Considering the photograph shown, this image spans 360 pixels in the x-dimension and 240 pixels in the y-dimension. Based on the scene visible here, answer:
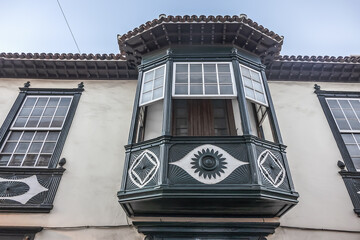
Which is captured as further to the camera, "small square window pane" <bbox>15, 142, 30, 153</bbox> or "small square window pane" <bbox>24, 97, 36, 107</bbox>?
"small square window pane" <bbox>24, 97, 36, 107</bbox>

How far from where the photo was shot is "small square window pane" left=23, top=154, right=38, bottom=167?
6117 millimetres

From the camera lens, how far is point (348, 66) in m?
7.50

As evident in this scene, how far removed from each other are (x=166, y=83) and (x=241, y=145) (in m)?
2.26

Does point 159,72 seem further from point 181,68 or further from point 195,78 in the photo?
point 195,78

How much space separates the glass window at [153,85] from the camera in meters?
5.87

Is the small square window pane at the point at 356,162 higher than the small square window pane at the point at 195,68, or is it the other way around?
the small square window pane at the point at 195,68

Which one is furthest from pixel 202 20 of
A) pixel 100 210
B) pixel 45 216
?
pixel 45 216

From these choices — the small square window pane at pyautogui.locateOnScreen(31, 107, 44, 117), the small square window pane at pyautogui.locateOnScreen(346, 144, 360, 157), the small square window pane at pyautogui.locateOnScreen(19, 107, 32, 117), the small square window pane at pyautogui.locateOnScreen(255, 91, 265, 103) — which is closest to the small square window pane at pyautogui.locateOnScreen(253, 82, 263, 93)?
the small square window pane at pyautogui.locateOnScreen(255, 91, 265, 103)

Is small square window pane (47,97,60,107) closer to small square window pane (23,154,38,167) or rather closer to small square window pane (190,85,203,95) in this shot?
small square window pane (23,154,38,167)

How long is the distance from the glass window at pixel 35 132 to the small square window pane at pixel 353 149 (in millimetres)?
7823

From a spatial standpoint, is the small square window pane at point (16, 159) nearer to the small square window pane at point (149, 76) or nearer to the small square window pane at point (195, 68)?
the small square window pane at point (149, 76)

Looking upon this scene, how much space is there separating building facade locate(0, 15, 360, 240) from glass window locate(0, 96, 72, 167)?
32 millimetres

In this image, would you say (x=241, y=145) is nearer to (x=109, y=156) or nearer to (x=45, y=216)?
(x=109, y=156)

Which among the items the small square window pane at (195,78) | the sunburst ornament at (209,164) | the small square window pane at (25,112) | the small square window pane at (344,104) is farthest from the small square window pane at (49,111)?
the small square window pane at (344,104)
